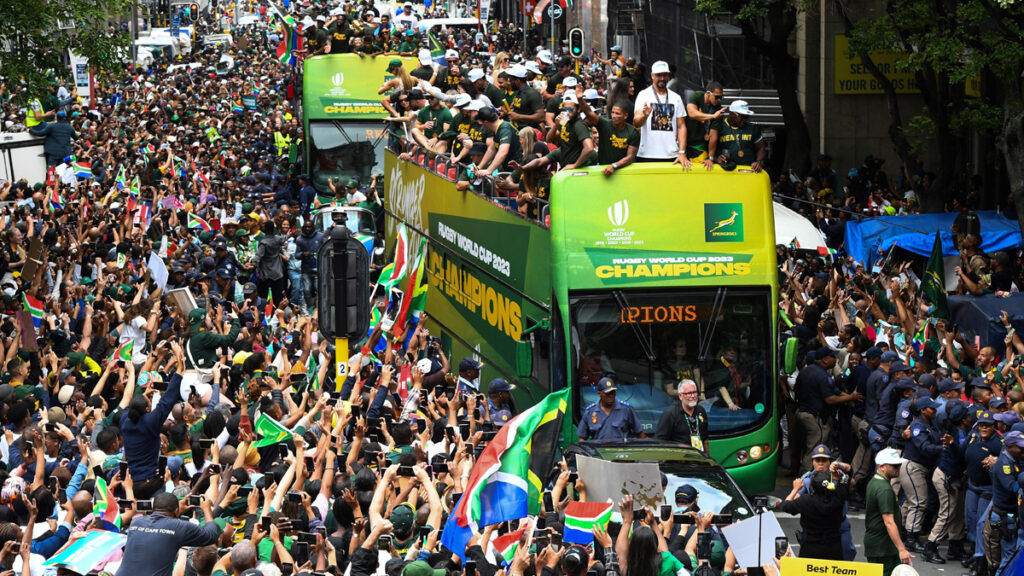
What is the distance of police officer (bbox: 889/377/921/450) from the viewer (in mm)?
13906

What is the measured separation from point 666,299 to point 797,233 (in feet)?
28.4

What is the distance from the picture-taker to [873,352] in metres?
15.6

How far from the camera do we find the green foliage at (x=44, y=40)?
64.1ft

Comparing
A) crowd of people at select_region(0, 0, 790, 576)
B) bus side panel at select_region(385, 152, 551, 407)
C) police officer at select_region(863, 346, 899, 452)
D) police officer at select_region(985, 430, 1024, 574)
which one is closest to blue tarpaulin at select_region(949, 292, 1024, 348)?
police officer at select_region(863, 346, 899, 452)

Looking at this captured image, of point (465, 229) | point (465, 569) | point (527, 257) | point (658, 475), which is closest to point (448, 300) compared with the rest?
point (465, 229)

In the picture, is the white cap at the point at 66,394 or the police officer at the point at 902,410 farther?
the white cap at the point at 66,394

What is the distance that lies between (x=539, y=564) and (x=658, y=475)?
2257 mm

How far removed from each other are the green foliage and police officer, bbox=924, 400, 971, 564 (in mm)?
12117

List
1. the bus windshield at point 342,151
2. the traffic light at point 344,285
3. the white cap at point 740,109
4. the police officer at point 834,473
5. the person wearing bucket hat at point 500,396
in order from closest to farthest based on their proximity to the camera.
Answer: the police officer at point 834,473 → the traffic light at point 344,285 → the person wearing bucket hat at point 500,396 → the white cap at point 740,109 → the bus windshield at point 342,151

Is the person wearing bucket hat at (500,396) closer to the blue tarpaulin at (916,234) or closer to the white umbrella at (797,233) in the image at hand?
the white umbrella at (797,233)

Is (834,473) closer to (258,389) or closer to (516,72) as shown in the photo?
(258,389)

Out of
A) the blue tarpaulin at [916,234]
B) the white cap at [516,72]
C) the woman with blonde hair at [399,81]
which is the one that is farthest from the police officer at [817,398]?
the woman with blonde hair at [399,81]

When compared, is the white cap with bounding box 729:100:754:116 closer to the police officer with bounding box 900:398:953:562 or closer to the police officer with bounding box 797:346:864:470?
the police officer with bounding box 797:346:864:470

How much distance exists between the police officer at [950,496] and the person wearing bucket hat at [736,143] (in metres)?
2.78
